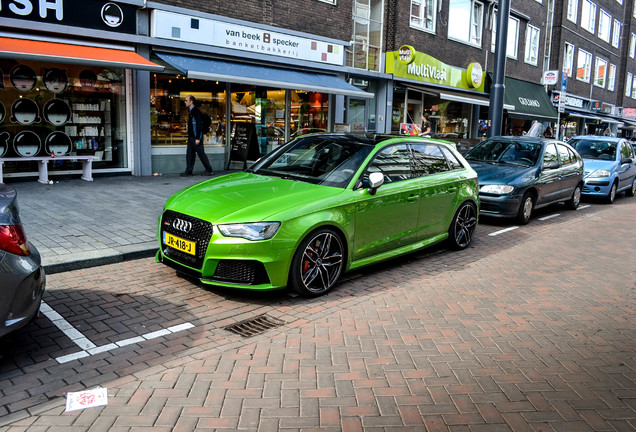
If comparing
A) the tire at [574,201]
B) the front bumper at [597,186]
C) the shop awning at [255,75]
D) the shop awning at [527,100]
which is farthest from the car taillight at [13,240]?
the shop awning at [527,100]

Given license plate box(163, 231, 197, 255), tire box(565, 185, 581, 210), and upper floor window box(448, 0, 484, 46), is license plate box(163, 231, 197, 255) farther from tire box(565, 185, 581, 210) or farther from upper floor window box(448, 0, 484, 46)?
upper floor window box(448, 0, 484, 46)

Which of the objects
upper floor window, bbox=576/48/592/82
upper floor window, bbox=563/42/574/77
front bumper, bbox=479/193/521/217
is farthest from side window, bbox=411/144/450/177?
upper floor window, bbox=576/48/592/82

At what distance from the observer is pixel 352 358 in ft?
13.2

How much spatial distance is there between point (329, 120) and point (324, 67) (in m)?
1.89

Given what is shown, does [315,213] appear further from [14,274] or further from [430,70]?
[430,70]

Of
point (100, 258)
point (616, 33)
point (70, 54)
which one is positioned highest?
point (616, 33)

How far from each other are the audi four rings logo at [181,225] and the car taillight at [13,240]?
1.66 m

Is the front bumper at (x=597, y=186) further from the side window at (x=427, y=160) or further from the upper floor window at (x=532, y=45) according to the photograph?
the upper floor window at (x=532, y=45)

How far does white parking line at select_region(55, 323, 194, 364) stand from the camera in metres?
3.94

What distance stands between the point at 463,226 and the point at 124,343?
5.09 metres

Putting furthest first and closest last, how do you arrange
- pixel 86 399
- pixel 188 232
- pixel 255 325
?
pixel 188 232 → pixel 255 325 → pixel 86 399

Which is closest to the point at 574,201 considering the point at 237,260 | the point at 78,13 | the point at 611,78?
the point at 237,260

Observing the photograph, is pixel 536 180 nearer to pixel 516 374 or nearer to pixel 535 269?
pixel 535 269

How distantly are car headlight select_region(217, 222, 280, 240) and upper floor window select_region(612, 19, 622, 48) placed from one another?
4486cm
